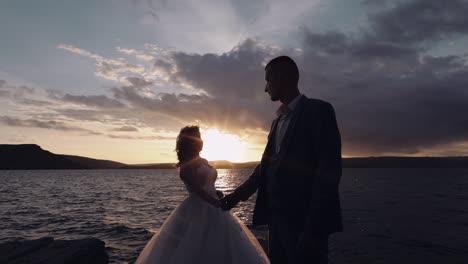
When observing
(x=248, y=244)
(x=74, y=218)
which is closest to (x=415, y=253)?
(x=248, y=244)

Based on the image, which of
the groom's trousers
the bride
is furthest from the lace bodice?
the groom's trousers

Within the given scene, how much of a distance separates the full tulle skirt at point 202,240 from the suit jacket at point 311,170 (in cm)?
183

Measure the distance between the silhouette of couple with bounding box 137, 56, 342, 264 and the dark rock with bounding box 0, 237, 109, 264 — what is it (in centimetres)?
607

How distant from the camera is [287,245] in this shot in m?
3.32

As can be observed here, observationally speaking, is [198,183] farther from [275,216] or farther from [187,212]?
[275,216]

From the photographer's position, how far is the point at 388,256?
17922 mm

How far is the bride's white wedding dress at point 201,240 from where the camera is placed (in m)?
4.93

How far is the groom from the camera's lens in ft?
9.75

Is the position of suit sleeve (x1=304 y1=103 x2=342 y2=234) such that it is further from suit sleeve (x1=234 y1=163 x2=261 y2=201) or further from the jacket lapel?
suit sleeve (x1=234 y1=163 x2=261 y2=201)

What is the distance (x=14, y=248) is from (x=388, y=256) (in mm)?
18057

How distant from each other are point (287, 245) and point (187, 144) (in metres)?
3.17

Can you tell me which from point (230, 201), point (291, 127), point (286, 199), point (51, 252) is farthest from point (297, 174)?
point (51, 252)

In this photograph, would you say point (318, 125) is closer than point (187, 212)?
Yes

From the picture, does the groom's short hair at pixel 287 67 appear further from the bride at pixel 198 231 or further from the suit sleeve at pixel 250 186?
the bride at pixel 198 231
